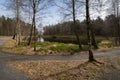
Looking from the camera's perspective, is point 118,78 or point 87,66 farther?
point 87,66

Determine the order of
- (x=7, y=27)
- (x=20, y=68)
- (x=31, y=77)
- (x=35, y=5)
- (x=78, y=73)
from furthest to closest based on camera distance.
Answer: (x=7, y=27)
(x=35, y=5)
(x=20, y=68)
(x=78, y=73)
(x=31, y=77)

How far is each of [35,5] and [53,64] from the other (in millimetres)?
10812

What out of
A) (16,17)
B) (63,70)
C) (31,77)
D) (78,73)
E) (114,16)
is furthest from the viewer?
(114,16)

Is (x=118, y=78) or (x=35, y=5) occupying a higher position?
(x=35, y=5)

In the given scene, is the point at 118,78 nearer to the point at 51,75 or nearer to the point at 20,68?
the point at 51,75

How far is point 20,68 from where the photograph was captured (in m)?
12.3

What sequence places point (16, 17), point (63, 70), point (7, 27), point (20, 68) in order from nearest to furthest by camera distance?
point (63, 70) < point (20, 68) < point (16, 17) < point (7, 27)

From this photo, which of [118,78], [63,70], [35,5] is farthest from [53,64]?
[35,5]

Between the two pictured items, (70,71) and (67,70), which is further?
(67,70)

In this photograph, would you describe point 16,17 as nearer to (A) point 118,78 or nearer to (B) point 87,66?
(B) point 87,66

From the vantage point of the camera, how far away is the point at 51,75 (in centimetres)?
1055

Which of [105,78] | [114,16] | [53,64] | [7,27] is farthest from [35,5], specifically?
[7,27]

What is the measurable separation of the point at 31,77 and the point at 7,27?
89.9 metres

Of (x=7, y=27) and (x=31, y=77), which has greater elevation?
(x=7, y=27)
